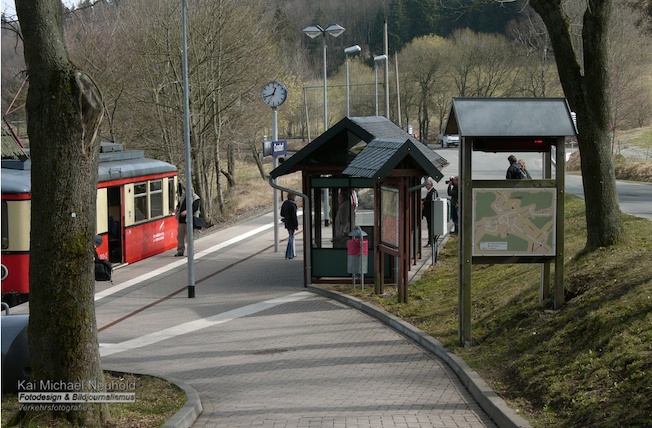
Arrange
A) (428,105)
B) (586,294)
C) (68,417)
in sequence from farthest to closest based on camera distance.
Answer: (428,105)
(586,294)
(68,417)

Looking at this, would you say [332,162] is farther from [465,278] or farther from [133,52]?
[133,52]

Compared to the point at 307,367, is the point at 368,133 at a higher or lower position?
higher

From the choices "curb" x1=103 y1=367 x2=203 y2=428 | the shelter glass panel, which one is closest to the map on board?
"curb" x1=103 y1=367 x2=203 y2=428

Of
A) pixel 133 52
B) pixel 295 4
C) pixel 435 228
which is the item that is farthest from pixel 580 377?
pixel 295 4

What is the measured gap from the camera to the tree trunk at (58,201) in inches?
329

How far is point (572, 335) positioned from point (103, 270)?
12.6m

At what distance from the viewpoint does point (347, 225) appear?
19.4 meters

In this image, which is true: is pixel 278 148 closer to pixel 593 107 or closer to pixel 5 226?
pixel 5 226

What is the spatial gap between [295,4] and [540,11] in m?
108

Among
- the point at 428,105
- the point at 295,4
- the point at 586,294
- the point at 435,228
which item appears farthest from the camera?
the point at 295,4

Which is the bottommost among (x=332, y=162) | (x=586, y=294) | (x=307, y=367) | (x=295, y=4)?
(x=307, y=367)

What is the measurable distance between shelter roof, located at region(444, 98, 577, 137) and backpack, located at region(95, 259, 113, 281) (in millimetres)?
10957

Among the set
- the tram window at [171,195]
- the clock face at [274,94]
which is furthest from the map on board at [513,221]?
the tram window at [171,195]

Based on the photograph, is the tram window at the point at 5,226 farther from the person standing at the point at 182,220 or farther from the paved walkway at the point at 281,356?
the person standing at the point at 182,220
